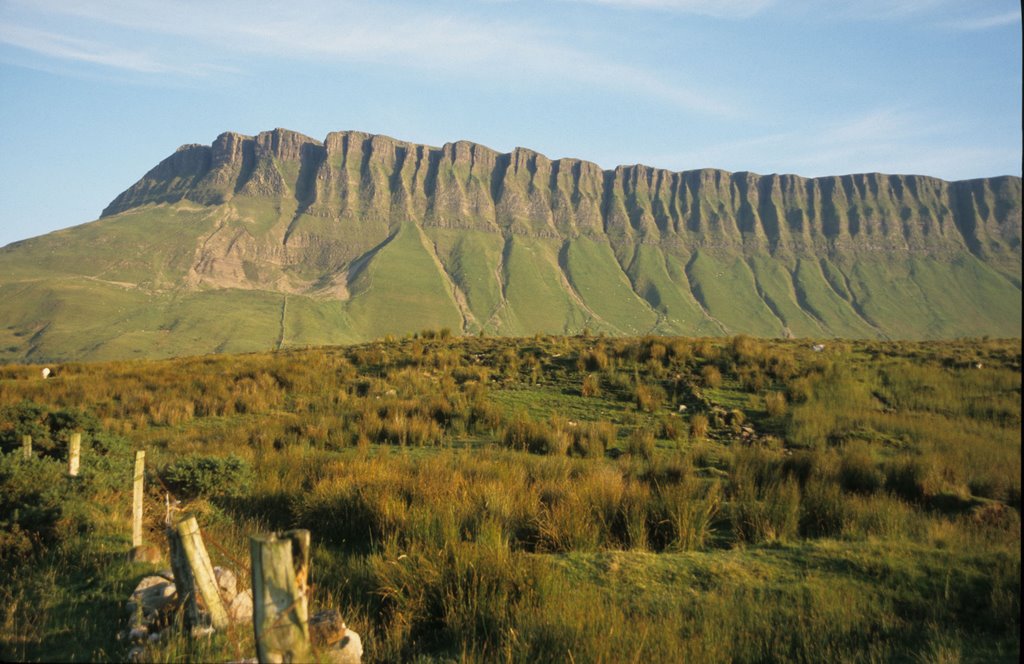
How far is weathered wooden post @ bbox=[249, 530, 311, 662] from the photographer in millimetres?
3066

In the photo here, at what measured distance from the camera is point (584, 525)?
6664mm

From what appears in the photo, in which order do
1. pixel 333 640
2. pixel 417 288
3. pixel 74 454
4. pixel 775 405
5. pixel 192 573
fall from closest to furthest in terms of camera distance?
pixel 333 640, pixel 192 573, pixel 74 454, pixel 775 405, pixel 417 288

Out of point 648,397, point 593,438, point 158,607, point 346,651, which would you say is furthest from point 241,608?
point 648,397

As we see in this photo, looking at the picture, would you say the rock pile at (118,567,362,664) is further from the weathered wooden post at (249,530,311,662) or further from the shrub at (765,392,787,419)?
the shrub at (765,392,787,419)

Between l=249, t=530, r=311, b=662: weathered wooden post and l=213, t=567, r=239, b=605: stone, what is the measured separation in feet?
5.42

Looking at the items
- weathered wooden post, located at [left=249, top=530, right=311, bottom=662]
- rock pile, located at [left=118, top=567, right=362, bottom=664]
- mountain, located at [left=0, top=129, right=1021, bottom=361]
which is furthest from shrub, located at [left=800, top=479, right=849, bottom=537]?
mountain, located at [left=0, top=129, right=1021, bottom=361]

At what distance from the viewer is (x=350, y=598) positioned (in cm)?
519

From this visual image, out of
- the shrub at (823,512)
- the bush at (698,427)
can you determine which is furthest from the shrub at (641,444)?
the shrub at (823,512)

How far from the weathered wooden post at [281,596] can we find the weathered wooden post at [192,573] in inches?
54.5

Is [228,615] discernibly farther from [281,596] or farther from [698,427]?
[698,427]

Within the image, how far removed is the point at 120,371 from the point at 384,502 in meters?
20.5

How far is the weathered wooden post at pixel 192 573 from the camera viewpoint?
416 centimetres

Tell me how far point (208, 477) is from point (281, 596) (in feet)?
20.2

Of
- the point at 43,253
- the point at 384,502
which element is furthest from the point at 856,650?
the point at 43,253
